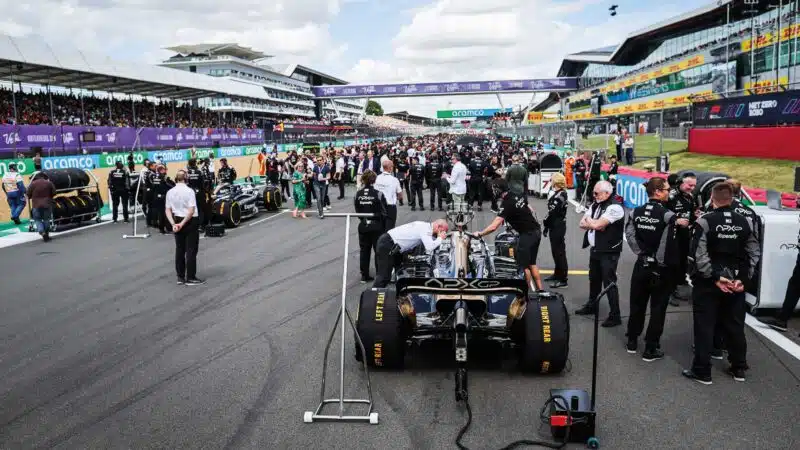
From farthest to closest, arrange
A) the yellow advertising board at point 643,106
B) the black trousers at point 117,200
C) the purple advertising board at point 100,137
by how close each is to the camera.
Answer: the yellow advertising board at point 643,106, the purple advertising board at point 100,137, the black trousers at point 117,200

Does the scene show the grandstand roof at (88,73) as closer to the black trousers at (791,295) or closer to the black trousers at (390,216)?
the black trousers at (390,216)

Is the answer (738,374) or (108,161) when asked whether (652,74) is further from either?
(738,374)

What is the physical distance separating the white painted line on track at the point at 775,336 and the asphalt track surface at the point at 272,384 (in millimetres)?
124

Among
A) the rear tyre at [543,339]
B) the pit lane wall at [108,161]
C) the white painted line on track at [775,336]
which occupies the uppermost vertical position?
the pit lane wall at [108,161]

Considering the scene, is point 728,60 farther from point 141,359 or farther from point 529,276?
point 141,359

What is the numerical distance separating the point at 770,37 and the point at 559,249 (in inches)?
1298

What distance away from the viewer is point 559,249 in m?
9.61

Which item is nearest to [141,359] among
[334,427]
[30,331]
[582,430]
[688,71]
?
[30,331]

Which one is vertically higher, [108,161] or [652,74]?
[652,74]

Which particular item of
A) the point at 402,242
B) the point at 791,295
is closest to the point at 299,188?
the point at 402,242

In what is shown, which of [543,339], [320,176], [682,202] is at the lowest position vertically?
[543,339]

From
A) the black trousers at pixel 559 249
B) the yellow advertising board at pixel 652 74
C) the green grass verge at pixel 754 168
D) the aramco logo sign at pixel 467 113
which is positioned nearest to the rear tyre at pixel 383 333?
the black trousers at pixel 559 249

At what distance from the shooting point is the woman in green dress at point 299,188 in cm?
1830

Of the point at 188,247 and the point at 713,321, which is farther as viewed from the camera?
the point at 188,247
